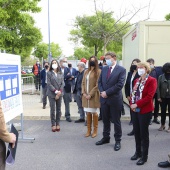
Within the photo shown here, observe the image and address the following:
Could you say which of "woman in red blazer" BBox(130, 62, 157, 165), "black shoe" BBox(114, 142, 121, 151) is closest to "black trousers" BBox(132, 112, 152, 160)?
"woman in red blazer" BBox(130, 62, 157, 165)

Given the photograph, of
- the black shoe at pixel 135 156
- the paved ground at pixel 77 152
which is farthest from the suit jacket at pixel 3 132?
the black shoe at pixel 135 156

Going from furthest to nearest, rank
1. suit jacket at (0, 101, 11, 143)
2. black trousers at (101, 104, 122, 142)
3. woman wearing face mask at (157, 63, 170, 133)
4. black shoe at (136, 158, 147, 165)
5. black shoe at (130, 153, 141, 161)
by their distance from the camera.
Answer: woman wearing face mask at (157, 63, 170, 133)
black trousers at (101, 104, 122, 142)
black shoe at (130, 153, 141, 161)
black shoe at (136, 158, 147, 165)
suit jacket at (0, 101, 11, 143)

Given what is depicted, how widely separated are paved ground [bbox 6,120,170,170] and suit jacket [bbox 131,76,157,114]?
1.03 metres

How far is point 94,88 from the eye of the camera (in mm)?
5824

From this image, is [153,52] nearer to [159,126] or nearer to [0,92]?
[159,126]

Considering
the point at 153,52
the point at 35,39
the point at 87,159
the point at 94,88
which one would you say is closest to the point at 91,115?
the point at 94,88

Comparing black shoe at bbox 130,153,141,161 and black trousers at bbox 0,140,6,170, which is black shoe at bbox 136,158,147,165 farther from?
black trousers at bbox 0,140,6,170

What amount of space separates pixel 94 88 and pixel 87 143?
131 centimetres

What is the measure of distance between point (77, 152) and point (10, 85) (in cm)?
195

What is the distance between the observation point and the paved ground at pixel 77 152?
4.28m

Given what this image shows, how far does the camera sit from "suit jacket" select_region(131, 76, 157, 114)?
4.14 m

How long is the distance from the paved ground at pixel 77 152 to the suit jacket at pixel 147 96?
1.03 m

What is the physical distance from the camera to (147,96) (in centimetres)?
413

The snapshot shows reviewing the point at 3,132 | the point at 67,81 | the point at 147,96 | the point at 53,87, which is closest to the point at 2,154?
the point at 3,132
